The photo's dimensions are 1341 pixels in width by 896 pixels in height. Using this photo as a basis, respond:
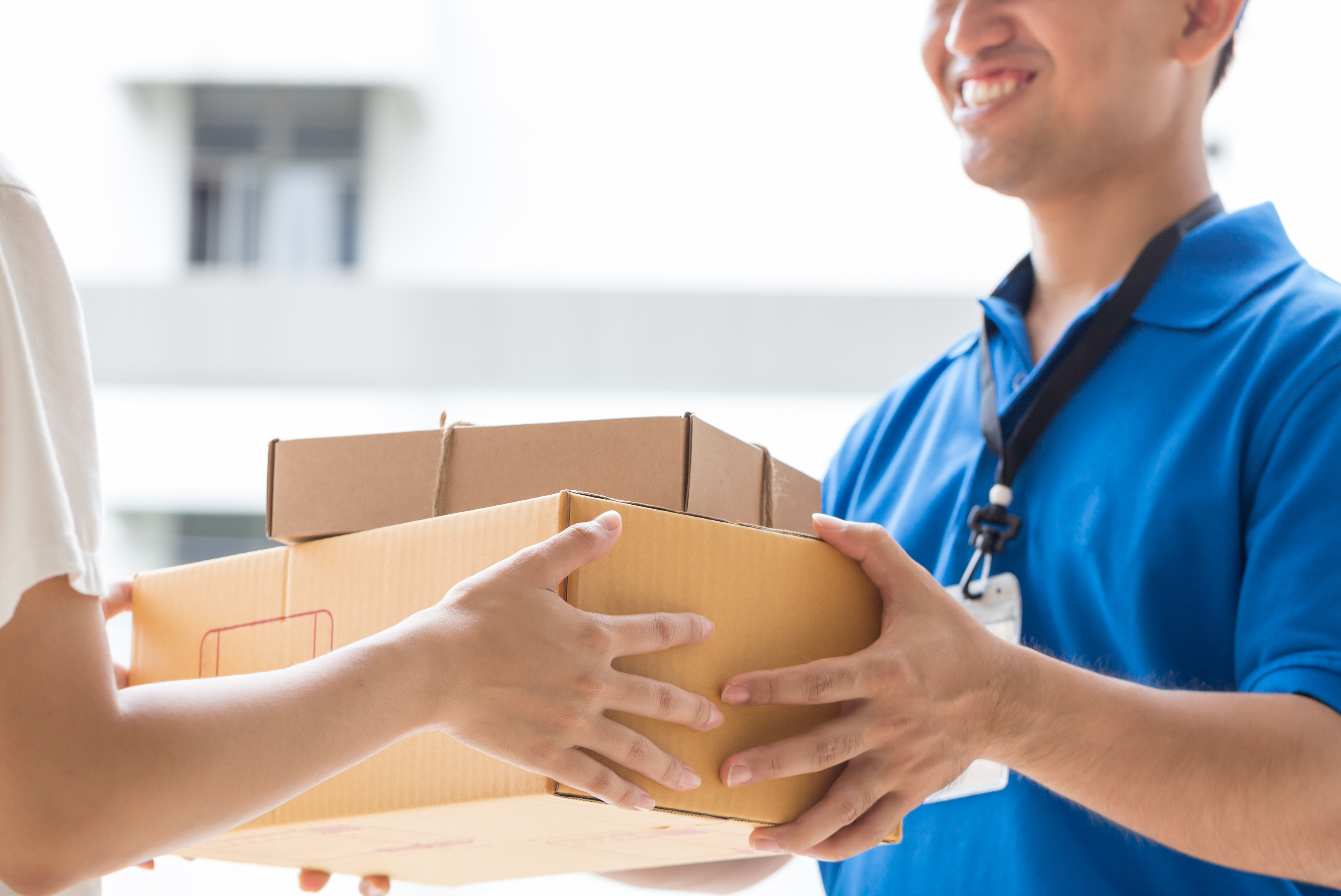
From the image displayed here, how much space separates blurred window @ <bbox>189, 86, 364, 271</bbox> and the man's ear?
459 cm

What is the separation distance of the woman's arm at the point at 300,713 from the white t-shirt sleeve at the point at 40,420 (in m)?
0.02

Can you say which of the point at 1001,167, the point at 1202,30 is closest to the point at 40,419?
the point at 1001,167

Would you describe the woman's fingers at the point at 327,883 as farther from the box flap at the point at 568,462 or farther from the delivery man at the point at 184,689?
the box flap at the point at 568,462

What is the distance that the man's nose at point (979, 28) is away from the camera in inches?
46.8

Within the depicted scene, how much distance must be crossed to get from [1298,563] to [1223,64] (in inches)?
26.5

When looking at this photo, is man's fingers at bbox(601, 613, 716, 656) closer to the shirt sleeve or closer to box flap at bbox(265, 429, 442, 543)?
Answer: box flap at bbox(265, 429, 442, 543)

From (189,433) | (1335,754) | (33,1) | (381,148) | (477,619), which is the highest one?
(33,1)

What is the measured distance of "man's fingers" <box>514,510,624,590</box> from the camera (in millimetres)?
642

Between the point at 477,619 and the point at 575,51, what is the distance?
430cm

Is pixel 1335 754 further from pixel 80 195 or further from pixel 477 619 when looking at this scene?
pixel 80 195

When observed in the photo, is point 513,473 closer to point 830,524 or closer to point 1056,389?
point 830,524

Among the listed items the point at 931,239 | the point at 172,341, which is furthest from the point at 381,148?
the point at 931,239

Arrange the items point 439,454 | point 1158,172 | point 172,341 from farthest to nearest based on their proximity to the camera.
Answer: point 172,341 → point 1158,172 → point 439,454

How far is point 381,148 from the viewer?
511 cm
